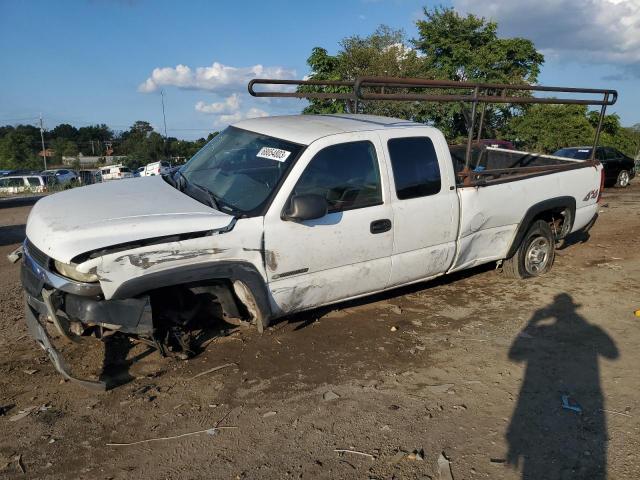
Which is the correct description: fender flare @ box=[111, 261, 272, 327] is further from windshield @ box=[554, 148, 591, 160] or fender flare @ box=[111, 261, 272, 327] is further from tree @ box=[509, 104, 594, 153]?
tree @ box=[509, 104, 594, 153]

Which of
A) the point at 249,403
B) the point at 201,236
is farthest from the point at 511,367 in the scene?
the point at 201,236

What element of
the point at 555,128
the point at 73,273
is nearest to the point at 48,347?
the point at 73,273

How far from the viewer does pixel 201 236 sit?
11.9 ft

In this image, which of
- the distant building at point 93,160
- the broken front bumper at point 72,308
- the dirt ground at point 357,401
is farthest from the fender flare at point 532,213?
the distant building at point 93,160

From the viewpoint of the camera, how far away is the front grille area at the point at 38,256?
11.3ft

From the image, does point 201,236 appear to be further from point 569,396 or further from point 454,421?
point 569,396

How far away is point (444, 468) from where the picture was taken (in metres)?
2.99

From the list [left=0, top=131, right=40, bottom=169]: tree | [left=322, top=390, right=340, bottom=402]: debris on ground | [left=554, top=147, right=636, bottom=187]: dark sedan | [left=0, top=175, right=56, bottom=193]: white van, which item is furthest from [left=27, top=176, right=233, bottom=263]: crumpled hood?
[left=0, top=131, right=40, bottom=169]: tree

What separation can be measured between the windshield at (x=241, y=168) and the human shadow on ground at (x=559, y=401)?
93.0 inches

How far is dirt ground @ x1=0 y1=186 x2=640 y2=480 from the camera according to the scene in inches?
119

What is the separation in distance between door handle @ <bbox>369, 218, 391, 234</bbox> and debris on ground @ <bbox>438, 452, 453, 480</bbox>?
187 cm

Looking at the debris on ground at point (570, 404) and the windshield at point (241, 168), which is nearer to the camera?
the debris on ground at point (570, 404)

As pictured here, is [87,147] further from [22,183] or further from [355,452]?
[355,452]

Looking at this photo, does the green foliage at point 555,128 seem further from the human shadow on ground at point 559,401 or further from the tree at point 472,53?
the human shadow on ground at point 559,401
